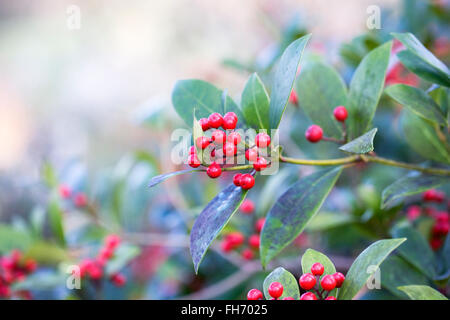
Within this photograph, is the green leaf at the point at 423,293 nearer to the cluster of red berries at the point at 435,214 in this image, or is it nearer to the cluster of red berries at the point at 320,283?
the cluster of red berries at the point at 320,283

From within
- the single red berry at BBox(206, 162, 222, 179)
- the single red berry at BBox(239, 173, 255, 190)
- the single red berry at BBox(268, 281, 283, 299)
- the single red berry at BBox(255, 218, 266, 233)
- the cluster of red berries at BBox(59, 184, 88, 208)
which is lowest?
the single red berry at BBox(255, 218, 266, 233)

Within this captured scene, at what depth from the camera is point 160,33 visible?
354cm

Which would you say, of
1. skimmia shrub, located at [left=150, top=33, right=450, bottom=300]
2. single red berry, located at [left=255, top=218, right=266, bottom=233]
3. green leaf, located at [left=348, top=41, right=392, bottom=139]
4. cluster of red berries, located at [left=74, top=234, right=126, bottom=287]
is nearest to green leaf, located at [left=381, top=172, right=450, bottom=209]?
skimmia shrub, located at [left=150, top=33, right=450, bottom=300]

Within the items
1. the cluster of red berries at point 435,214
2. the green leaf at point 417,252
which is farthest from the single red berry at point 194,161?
the cluster of red berries at point 435,214

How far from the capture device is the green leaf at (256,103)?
2.04 feet

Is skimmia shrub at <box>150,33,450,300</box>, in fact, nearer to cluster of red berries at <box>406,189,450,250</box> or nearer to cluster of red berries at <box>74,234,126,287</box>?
cluster of red berries at <box>406,189,450,250</box>

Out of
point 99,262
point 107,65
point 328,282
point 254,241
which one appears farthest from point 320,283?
point 107,65

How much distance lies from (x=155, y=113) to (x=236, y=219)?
0.38 meters

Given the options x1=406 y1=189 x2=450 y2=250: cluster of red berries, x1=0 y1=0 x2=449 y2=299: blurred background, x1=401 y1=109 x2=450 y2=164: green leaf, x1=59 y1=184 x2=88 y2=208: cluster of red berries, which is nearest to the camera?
x1=401 y1=109 x2=450 y2=164: green leaf

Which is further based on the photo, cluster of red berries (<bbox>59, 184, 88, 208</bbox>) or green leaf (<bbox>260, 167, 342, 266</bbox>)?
cluster of red berries (<bbox>59, 184, 88, 208</bbox>)

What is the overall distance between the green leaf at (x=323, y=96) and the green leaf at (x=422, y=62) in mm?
116

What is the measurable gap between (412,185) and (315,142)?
0.17m

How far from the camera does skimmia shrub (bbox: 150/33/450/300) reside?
0.55 metres

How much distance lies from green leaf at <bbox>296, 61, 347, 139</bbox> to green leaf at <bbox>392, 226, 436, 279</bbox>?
21cm
